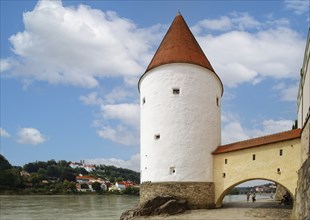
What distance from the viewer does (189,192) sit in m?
13.6

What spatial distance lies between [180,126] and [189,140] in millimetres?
728

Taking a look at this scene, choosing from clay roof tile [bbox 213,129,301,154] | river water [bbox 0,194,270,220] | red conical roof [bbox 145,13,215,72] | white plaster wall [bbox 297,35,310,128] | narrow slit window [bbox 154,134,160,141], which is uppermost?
red conical roof [bbox 145,13,215,72]

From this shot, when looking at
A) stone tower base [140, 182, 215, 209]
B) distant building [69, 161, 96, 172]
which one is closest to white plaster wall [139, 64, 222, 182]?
stone tower base [140, 182, 215, 209]

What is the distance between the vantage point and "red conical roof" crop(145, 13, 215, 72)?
14945 millimetres

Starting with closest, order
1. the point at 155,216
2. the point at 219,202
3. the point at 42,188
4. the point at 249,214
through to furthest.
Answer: the point at 249,214
the point at 155,216
the point at 219,202
the point at 42,188

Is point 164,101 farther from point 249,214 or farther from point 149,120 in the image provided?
point 249,214

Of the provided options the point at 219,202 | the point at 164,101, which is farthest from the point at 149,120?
the point at 219,202

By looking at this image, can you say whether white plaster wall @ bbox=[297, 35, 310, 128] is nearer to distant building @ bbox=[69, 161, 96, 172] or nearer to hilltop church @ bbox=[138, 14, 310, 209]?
hilltop church @ bbox=[138, 14, 310, 209]

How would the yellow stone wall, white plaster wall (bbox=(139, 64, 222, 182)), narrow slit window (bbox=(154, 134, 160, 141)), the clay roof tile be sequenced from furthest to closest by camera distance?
1. narrow slit window (bbox=(154, 134, 160, 141))
2. white plaster wall (bbox=(139, 64, 222, 182))
3. the clay roof tile
4. the yellow stone wall

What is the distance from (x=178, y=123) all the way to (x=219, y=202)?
3.88 meters

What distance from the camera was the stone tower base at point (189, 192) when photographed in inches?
534

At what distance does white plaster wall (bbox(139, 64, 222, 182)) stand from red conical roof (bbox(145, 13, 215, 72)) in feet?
1.11

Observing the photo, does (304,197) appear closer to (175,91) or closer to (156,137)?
(156,137)

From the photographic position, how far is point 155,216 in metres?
12.8
